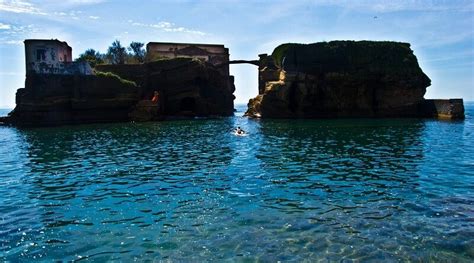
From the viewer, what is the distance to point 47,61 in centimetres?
6412

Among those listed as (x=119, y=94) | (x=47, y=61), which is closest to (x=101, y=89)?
(x=119, y=94)

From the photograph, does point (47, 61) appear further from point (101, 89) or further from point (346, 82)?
point (346, 82)

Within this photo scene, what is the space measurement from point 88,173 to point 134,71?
5368cm

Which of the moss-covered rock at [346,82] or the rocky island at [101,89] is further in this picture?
the moss-covered rock at [346,82]

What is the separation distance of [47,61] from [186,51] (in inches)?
1331

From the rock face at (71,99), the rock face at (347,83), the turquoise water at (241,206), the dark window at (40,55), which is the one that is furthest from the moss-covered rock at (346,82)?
the turquoise water at (241,206)

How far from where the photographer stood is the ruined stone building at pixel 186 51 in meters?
88.6

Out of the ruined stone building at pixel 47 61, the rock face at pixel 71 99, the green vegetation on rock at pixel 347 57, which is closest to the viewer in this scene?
the rock face at pixel 71 99

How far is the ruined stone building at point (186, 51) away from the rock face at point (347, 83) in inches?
920

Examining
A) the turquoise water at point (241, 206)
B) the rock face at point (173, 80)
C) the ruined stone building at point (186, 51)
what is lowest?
the turquoise water at point (241, 206)

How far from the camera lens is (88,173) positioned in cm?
2123

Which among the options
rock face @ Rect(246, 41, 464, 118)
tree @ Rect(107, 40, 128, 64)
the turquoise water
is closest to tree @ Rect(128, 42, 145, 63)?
tree @ Rect(107, 40, 128, 64)

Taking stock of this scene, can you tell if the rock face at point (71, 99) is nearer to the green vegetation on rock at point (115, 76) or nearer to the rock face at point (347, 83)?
the green vegetation on rock at point (115, 76)

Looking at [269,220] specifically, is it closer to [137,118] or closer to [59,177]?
[59,177]
